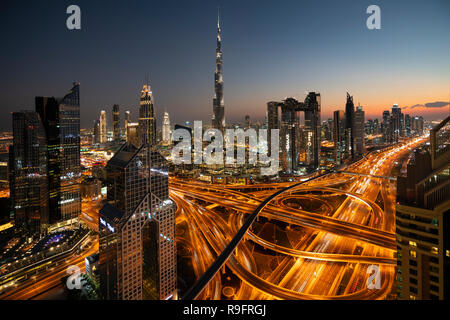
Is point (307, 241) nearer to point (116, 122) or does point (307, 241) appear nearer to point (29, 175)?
point (29, 175)

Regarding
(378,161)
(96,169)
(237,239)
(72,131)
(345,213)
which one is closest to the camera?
(237,239)

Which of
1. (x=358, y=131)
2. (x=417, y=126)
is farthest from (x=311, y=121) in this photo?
(x=417, y=126)

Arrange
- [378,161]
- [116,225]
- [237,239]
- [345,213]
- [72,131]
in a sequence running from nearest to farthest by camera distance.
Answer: [116,225] < [237,239] < [345,213] < [72,131] < [378,161]

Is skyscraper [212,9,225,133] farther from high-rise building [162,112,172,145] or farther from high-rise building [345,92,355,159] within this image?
high-rise building [345,92,355,159]

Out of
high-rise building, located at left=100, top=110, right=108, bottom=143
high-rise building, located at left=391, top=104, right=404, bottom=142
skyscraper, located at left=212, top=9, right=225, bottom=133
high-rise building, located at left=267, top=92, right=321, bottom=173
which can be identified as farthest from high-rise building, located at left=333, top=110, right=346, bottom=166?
high-rise building, located at left=100, top=110, right=108, bottom=143
